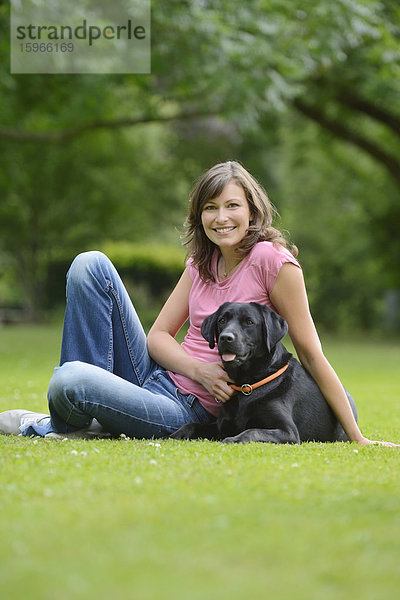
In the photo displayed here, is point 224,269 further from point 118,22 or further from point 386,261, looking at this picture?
point 386,261

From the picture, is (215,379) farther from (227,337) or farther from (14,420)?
(14,420)

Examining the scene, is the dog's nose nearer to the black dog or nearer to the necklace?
the black dog

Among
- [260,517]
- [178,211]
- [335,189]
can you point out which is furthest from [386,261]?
[260,517]

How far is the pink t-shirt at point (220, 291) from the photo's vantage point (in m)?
4.90

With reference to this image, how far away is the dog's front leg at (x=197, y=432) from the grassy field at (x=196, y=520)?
20 centimetres

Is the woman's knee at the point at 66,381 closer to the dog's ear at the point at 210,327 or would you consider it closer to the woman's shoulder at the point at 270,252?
the dog's ear at the point at 210,327

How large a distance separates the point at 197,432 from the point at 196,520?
205 centimetres

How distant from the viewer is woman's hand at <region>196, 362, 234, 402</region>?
4797mm

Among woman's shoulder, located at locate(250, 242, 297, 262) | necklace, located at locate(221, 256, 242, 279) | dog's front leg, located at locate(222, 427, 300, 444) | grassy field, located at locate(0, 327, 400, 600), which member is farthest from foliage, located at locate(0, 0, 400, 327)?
grassy field, located at locate(0, 327, 400, 600)

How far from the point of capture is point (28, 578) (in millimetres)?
2328

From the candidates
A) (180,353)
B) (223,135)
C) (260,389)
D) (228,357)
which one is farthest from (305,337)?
(223,135)

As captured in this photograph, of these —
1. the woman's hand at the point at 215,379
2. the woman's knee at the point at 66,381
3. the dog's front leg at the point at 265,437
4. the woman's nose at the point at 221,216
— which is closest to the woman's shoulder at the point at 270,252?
the woman's nose at the point at 221,216

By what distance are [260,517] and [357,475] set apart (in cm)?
98

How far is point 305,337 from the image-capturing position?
4.84m
